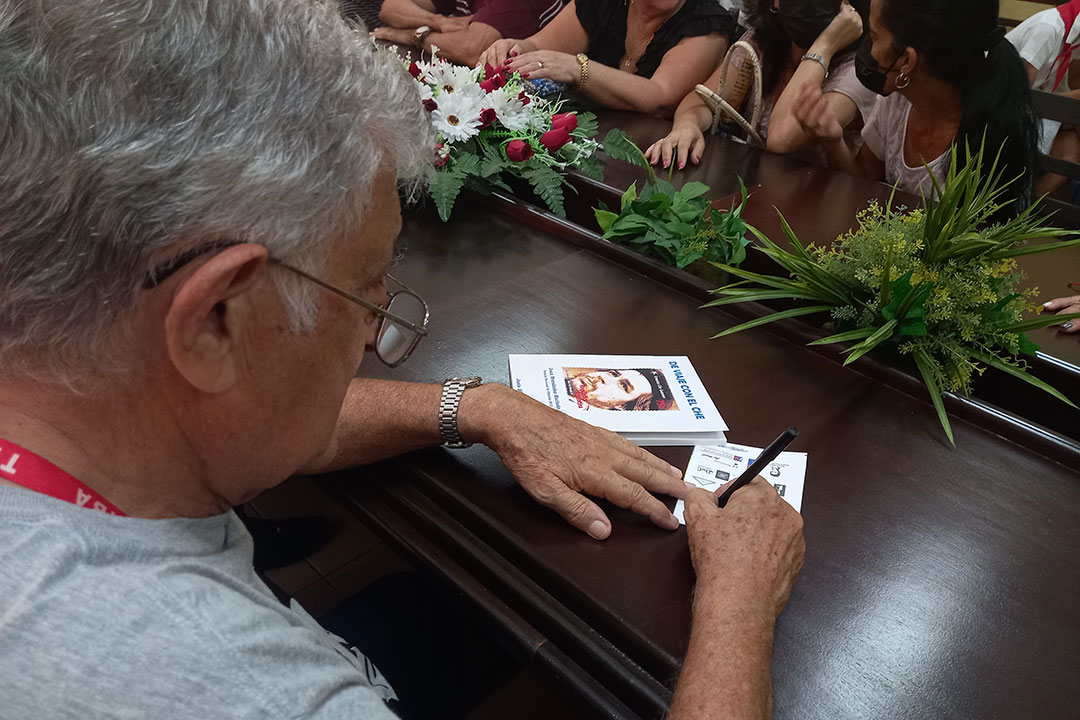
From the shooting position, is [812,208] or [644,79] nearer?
[812,208]

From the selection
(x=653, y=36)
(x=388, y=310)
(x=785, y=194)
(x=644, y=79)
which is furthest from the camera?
(x=653, y=36)

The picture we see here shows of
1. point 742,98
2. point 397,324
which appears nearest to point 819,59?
point 742,98

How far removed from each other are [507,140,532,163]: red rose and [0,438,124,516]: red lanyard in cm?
162

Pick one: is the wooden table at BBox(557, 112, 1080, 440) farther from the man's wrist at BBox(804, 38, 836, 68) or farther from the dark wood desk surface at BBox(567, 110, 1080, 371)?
the man's wrist at BBox(804, 38, 836, 68)

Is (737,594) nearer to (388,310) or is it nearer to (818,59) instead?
(388,310)

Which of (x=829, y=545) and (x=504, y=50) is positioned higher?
(x=504, y=50)

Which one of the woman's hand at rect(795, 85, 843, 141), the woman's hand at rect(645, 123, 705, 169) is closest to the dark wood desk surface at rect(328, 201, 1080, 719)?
the woman's hand at rect(645, 123, 705, 169)

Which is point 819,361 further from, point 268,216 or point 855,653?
point 268,216

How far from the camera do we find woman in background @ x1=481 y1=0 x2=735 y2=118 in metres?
3.04

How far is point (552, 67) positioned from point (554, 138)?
1.00 metres

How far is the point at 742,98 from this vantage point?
2.94 meters

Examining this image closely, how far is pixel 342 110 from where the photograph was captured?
657 mm

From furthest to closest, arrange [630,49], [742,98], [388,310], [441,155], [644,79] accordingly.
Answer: [630,49] → [644,79] → [742,98] → [441,155] → [388,310]

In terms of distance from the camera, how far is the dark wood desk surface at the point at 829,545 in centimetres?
89
